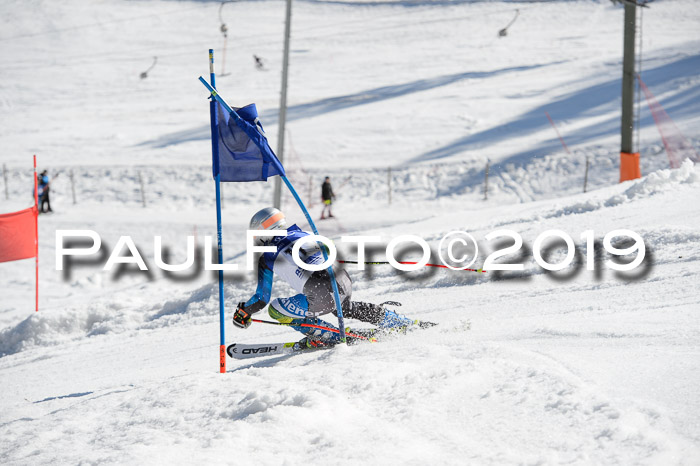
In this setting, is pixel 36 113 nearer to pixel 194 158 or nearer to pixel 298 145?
pixel 194 158

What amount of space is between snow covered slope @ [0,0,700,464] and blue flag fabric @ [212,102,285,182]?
5.91 ft

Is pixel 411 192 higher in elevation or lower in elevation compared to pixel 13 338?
higher

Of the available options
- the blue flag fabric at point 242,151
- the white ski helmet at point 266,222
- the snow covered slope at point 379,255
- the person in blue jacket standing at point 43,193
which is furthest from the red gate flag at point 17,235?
the person in blue jacket standing at point 43,193

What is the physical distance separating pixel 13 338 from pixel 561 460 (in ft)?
31.7

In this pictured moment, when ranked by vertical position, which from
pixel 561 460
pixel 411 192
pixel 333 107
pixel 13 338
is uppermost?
pixel 333 107

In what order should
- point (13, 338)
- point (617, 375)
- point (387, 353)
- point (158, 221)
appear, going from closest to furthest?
1. point (617, 375)
2. point (387, 353)
3. point (13, 338)
4. point (158, 221)

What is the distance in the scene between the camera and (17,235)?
1272 centimetres

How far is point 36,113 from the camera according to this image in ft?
123

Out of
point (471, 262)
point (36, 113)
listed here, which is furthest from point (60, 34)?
point (471, 262)

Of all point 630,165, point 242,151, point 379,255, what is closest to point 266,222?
point 242,151

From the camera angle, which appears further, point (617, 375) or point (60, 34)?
point (60, 34)

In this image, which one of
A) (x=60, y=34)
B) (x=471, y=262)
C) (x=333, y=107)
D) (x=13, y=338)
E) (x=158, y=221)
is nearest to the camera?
(x=471, y=262)

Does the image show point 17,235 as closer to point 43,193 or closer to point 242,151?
point 242,151

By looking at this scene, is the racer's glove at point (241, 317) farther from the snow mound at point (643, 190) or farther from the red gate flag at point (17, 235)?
the red gate flag at point (17, 235)
